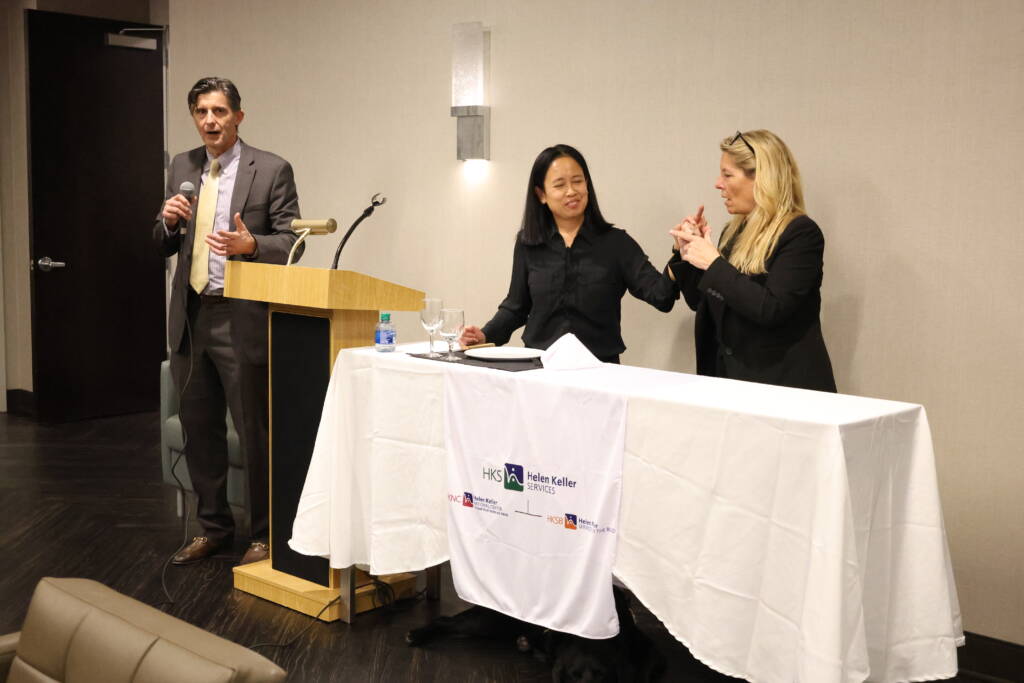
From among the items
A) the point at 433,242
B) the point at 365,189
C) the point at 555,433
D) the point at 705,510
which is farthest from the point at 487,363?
the point at 365,189

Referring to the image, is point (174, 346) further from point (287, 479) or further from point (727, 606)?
point (727, 606)

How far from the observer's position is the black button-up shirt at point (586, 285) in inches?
149

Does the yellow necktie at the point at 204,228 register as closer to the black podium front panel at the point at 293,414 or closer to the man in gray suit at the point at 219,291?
the man in gray suit at the point at 219,291

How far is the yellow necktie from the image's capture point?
414 centimetres

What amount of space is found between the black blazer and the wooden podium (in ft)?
3.45

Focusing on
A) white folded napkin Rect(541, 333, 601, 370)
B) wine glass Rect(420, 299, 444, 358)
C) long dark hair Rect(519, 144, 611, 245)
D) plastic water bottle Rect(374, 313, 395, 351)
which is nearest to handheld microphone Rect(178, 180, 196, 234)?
plastic water bottle Rect(374, 313, 395, 351)

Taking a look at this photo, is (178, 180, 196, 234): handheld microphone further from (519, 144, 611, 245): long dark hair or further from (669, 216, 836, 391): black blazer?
(669, 216, 836, 391): black blazer

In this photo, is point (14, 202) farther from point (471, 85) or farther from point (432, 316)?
point (432, 316)

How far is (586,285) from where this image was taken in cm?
378

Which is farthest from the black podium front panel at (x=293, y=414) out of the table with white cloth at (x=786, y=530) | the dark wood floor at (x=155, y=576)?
the table with white cloth at (x=786, y=530)

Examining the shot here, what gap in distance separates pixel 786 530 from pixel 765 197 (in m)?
1.30

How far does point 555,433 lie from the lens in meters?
2.82

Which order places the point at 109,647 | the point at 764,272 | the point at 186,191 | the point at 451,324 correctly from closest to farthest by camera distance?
the point at 109,647
the point at 764,272
the point at 451,324
the point at 186,191

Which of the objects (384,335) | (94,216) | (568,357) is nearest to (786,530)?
(568,357)
